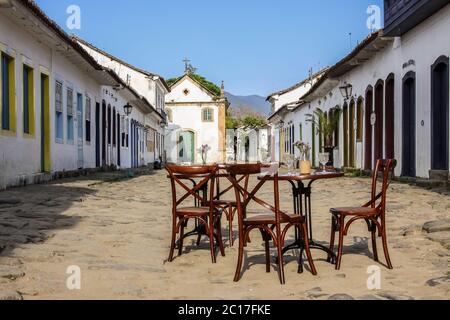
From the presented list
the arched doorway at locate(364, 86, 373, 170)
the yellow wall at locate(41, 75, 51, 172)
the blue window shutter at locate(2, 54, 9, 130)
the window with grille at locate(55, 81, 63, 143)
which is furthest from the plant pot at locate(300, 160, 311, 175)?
the arched doorway at locate(364, 86, 373, 170)

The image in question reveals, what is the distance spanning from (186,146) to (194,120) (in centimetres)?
241

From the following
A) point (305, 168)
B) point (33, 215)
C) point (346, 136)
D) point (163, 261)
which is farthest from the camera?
point (346, 136)

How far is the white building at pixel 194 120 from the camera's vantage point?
178ft

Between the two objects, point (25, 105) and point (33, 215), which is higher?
point (25, 105)

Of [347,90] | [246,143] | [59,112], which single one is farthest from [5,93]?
[246,143]

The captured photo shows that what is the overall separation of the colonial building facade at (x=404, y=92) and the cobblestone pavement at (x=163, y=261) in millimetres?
4876

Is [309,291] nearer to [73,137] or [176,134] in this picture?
[73,137]

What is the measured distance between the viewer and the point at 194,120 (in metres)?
54.4

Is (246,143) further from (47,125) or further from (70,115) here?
(47,125)

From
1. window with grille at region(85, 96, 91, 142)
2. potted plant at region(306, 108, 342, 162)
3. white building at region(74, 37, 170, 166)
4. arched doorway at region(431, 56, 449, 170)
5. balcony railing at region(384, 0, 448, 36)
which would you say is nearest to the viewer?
balcony railing at region(384, 0, 448, 36)

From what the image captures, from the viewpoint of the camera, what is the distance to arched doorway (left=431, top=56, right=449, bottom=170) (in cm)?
1364

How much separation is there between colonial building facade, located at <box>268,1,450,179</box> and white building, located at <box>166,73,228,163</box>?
102ft

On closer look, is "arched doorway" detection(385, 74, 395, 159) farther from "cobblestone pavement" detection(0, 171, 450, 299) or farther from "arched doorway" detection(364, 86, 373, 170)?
"cobblestone pavement" detection(0, 171, 450, 299)

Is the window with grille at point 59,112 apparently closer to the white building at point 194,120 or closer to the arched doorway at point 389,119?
the arched doorway at point 389,119
